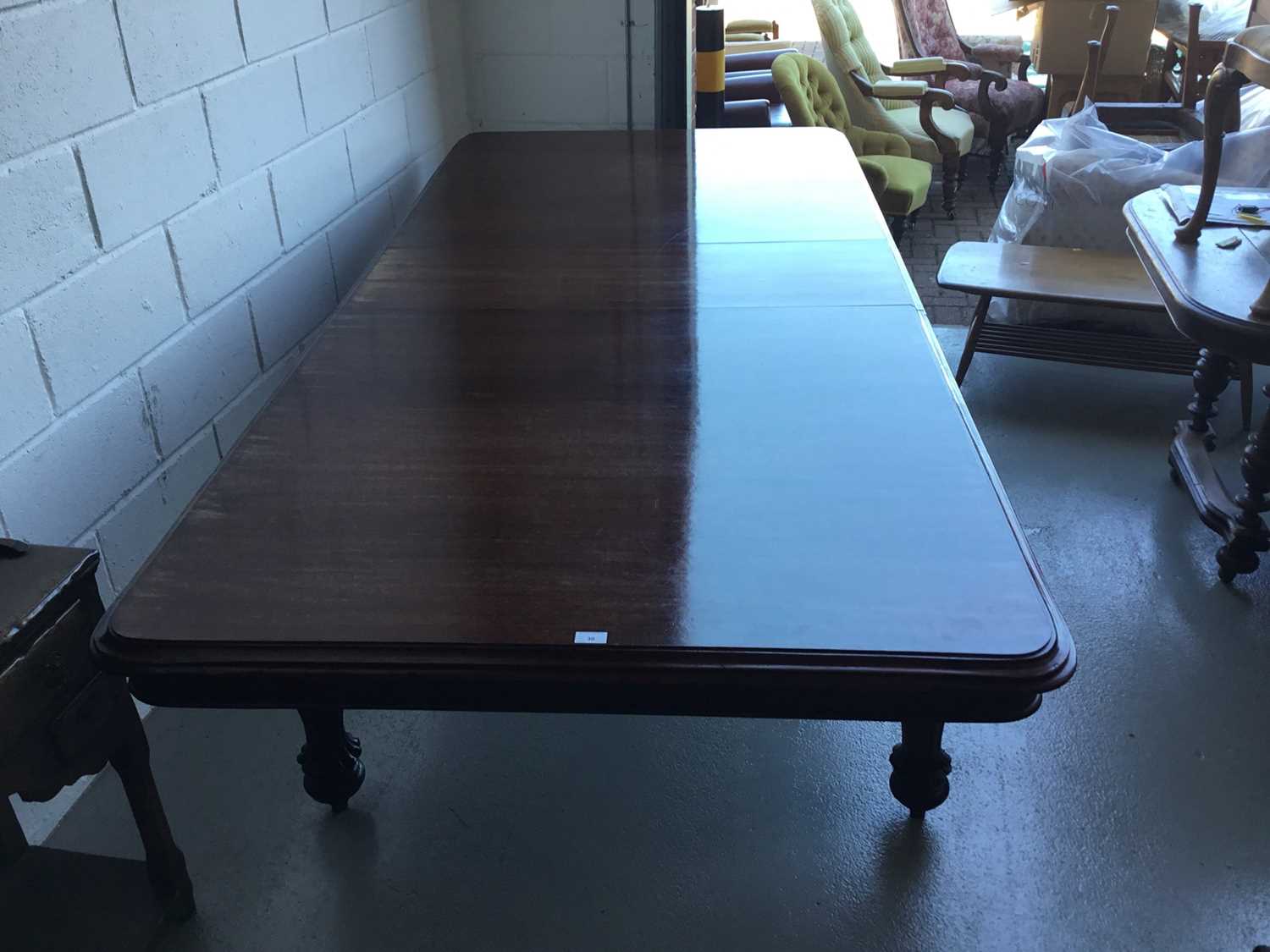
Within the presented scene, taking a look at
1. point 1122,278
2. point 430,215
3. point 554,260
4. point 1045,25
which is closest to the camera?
point 554,260

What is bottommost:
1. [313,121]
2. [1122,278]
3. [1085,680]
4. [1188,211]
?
[1085,680]

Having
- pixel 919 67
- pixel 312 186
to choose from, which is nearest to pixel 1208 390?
pixel 312 186

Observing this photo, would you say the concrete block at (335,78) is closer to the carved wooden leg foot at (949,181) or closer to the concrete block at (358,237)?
the concrete block at (358,237)

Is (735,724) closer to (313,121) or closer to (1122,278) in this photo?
(313,121)

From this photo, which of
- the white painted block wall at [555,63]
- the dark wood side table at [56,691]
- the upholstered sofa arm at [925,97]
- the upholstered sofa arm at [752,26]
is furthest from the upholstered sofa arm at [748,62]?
the dark wood side table at [56,691]

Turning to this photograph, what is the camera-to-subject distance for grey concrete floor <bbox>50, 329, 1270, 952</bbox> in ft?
5.16

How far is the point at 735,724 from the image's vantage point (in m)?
1.93

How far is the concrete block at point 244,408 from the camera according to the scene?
6.81ft

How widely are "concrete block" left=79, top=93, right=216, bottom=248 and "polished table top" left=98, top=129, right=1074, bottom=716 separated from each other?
0.37 metres

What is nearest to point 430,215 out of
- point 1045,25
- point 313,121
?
point 313,121

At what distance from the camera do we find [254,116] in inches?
82.5

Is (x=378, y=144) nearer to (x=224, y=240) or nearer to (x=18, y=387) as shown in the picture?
(x=224, y=240)

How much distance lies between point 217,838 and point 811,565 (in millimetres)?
1177

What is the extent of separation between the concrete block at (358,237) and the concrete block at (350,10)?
0.42m
